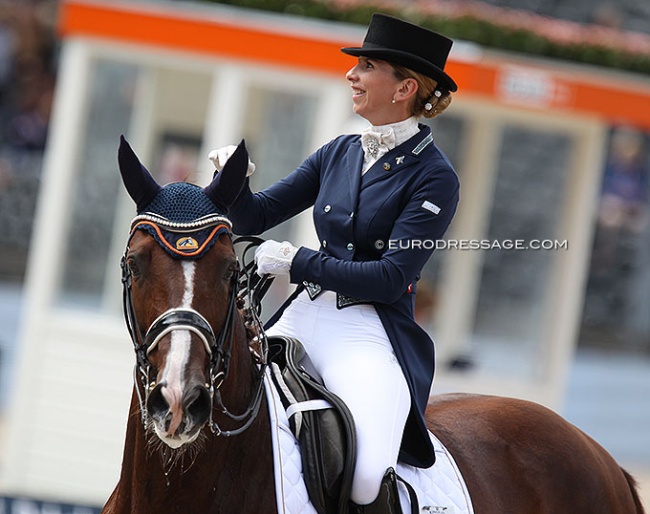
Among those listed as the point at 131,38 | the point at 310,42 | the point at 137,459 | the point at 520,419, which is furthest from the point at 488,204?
the point at 137,459

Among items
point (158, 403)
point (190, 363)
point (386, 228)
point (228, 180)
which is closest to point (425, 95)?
point (386, 228)

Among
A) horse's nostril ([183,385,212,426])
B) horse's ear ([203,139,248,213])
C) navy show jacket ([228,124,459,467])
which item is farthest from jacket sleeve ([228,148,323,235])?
horse's nostril ([183,385,212,426])

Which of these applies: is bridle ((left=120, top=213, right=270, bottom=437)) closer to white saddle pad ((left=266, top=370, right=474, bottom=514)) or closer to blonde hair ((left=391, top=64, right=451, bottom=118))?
white saddle pad ((left=266, top=370, right=474, bottom=514))

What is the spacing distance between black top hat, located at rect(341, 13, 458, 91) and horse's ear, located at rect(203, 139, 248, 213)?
27.5 inches

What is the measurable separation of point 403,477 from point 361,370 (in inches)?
14.6

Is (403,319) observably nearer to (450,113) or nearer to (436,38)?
(436,38)

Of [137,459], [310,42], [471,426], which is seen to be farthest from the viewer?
[310,42]

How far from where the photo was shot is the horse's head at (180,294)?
2879mm

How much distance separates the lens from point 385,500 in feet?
11.4

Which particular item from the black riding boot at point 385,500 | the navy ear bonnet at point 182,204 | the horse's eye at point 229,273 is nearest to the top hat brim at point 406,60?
the navy ear bonnet at point 182,204

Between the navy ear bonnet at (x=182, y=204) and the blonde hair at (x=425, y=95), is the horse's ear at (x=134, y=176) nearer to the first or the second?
the navy ear bonnet at (x=182, y=204)

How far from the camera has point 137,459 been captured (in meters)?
3.23

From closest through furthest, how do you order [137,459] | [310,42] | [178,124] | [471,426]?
[137,459] → [471,426] → [310,42] → [178,124]

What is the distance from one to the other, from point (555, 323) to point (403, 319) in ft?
19.1
